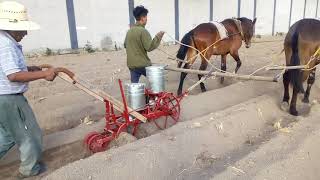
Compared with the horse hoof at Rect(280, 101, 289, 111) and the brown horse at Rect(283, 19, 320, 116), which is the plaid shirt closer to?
the brown horse at Rect(283, 19, 320, 116)

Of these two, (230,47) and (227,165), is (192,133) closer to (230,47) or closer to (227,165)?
(227,165)

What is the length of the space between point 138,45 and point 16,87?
2378 mm

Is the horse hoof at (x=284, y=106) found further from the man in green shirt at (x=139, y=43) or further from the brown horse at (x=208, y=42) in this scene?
the man in green shirt at (x=139, y=43)

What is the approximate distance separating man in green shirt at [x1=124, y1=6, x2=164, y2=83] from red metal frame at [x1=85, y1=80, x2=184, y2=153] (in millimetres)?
751

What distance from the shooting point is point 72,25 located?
1389 cm

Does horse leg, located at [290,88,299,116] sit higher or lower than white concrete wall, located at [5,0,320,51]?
lower

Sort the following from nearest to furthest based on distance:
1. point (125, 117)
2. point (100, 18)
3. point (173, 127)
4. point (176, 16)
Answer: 1. point (125, 117)
2. point (173, 127)
3. point (100, 18)
4. point (176, 16)

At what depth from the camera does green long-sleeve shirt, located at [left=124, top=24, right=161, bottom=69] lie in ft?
18.0

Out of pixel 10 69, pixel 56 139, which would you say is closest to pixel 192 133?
pixel 56 139

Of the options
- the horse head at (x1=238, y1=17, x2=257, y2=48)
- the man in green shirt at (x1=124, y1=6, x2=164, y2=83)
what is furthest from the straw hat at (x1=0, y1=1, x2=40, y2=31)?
the horse head at (x1=238, y1=17, x2=257, y2=48)

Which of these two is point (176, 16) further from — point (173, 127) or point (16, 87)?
point (16, 87)

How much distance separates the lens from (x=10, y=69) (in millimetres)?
3424

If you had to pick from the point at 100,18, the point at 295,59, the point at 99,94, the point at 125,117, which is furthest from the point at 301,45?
the point at 100,18

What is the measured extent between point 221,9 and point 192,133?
18.0 metres
